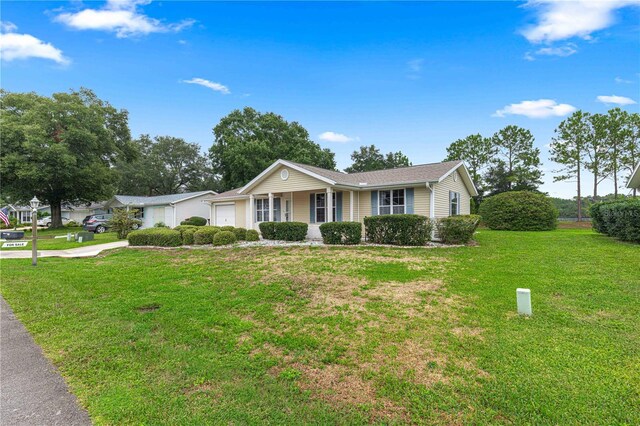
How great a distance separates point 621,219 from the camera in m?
11.0

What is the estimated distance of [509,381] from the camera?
305 centimetres

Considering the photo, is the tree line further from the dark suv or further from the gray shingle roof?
the dark suv

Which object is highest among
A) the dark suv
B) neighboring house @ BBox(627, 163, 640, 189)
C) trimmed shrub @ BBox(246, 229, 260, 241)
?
neighboring house @ BBox(627, 163, 640, 189)

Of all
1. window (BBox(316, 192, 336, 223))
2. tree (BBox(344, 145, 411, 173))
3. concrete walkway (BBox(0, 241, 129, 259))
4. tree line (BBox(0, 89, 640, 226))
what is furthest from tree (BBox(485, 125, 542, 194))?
concrete walkway (BBox(0, 241, 129, 259))

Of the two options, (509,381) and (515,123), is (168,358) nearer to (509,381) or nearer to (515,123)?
(509,381)

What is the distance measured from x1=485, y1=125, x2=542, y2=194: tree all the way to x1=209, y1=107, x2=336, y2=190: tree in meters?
20.1

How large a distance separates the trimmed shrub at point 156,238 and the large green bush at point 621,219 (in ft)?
59.1

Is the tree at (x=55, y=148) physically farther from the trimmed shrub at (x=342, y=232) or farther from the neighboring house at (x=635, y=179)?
the neighboring house at (x=635, y=179)

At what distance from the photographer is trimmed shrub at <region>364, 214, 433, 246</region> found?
37.2 feet

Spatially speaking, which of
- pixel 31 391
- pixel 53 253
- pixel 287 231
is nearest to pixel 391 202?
pixel 287 231

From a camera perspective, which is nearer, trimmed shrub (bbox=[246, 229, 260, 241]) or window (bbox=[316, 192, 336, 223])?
trimmed shrub (bbox=[246, 229, 260, 241])

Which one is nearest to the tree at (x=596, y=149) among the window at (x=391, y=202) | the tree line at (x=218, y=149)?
the tree line at (x=218, y=149)

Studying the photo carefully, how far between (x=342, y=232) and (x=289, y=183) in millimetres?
5059

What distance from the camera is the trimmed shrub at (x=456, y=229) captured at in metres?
11.6
